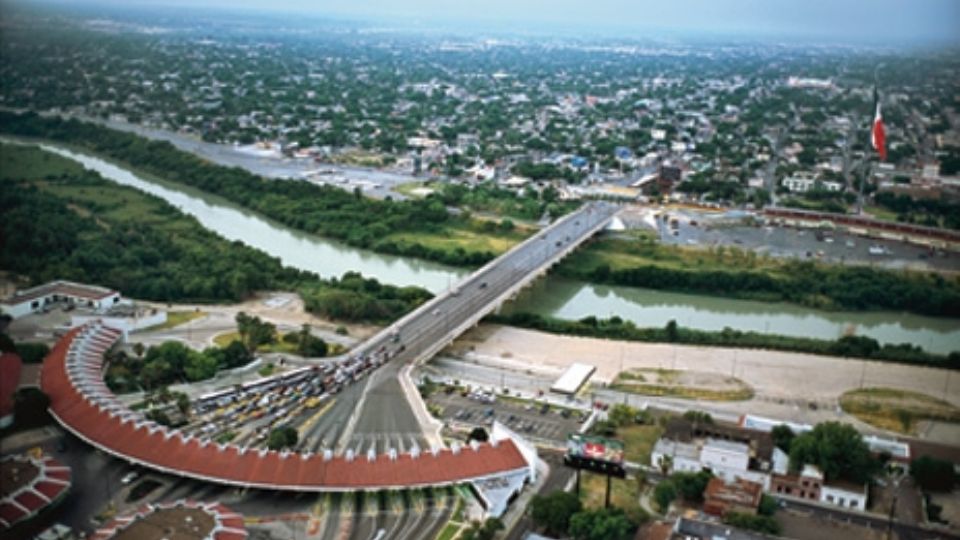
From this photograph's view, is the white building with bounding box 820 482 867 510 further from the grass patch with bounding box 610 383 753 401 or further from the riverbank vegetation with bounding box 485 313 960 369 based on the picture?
the riverbank vegetation with bounding box 485 313 960 369

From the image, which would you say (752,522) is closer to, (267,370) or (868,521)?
(868,521)

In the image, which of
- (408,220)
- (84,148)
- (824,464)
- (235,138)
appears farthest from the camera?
(235,138)

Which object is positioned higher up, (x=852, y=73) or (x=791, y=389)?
(x=852, y=73)

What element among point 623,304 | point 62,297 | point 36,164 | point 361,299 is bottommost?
point 623,304

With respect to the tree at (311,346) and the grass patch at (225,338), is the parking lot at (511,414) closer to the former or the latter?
the tree at (311,346)

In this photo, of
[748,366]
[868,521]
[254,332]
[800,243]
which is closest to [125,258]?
[254,332]

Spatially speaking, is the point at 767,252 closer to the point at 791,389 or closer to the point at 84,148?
the point at 791,389

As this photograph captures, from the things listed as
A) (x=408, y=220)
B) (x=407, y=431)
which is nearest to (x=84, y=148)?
(x=408, y=220)
